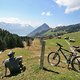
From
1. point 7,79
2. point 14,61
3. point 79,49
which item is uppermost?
point 79,49

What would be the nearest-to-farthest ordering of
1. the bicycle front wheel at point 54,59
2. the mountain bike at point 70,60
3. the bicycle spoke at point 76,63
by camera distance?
the bicycle spoke at point 76,63 < the mountain bike at point 70,60 < the bicycle front wheel at point 54,59

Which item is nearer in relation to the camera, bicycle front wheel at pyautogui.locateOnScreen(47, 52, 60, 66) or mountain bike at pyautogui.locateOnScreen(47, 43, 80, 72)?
mountain bike at pyautogui.locateOnScreen(47, 43, 80, 72)

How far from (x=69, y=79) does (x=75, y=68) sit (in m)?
3.04

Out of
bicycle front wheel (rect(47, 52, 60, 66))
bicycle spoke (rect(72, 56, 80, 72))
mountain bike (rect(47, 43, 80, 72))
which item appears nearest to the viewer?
bicycle spoke (rect(72, 56, 80, 72))

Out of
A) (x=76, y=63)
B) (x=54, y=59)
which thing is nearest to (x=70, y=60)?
(x=76, y=63)

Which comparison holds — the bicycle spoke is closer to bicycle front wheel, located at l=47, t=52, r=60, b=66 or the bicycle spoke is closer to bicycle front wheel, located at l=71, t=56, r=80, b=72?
bicycle front wheel, located at l=71, t=56, r=80, b=72

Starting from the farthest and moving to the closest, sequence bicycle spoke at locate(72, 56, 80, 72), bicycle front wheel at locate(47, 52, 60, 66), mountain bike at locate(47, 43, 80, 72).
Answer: bicycle front wheel at locate(47, 52, 60, 66)
mountain bike at locate(47, 43, 80, 72)
bicycle spoke at locate(72, 56, 80, 72)

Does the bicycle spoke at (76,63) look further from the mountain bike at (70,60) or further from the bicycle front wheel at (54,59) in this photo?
the bicycle front wheel at (54,59)

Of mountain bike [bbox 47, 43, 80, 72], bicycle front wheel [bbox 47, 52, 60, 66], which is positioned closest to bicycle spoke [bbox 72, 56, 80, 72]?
mountain bike [bbox 47, 43, 80, 72]

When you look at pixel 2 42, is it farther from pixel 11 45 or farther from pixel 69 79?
pixel 69 79

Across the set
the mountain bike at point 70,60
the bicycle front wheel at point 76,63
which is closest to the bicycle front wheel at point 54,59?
the mountain bike at point 70,60

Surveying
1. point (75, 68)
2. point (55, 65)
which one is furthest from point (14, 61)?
point (75, 68)

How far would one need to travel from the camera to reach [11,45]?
13162 centimetres

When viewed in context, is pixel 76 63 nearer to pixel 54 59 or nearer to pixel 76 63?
pixel 76 63
